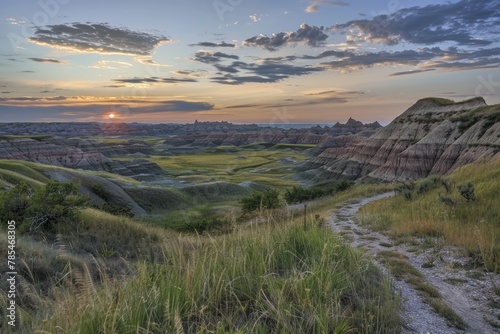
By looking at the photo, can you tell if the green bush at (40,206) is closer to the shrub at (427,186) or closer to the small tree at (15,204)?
the small tree at (15,204)

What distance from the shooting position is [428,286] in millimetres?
7055

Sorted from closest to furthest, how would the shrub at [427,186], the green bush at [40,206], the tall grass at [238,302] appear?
the tall grass at [238,302] < the green bush at [40,206] < the shrub at [427,186]

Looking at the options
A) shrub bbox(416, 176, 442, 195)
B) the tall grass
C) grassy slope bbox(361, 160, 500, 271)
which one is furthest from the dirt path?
shrub bbox(416, 176, 442, 195)

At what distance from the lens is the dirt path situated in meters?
5.57

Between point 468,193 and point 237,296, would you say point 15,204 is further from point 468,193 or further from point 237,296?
point 468,193

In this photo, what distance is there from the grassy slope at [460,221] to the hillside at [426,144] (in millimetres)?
40642

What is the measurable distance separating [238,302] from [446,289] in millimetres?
5334

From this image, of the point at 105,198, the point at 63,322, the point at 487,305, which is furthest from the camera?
the point at 105,198

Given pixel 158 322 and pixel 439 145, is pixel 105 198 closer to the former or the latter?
pixel 158 322

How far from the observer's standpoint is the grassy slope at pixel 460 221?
8.91 metres

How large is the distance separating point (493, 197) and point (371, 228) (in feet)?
15.8

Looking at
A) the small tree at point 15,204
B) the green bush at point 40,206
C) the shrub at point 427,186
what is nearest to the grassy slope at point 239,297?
the green bush at point 40,206

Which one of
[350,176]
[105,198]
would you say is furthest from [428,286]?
[350,176]

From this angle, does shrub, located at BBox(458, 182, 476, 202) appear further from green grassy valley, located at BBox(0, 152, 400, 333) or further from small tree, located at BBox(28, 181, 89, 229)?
small tree, located at BBox(28, 181, 89, 229)
